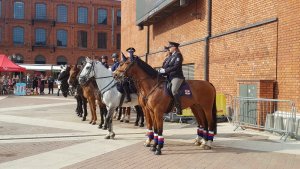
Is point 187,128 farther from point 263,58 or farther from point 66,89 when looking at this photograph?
point 66,89

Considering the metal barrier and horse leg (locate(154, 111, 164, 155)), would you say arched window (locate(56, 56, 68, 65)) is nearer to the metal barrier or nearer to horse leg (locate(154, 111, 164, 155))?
the metal barrier

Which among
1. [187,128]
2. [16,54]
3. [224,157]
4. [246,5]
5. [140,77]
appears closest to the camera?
[224,157]

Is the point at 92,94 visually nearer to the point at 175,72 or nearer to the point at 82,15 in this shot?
the point at 175,72

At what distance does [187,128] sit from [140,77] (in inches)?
167

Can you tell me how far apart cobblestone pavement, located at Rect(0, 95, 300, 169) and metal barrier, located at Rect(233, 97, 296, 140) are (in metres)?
0.30

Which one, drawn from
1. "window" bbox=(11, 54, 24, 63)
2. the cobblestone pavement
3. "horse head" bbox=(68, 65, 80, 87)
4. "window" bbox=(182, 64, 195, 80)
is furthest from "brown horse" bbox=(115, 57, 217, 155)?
"window" bbox=(11, 54, 24, 63)

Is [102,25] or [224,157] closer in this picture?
Result: [224,157]

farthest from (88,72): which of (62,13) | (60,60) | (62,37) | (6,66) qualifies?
(62,13)

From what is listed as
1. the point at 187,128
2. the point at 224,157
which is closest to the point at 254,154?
the point at 224,157

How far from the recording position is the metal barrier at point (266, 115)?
10.7 metres

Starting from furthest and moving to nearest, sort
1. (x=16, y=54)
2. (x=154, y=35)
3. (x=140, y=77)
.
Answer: (x=16, y=54) → (x=154, y=35) → (x=140, y=77)

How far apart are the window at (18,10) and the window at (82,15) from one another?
9206mm

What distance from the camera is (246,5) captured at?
13.8 meters

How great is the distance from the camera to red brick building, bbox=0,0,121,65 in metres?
60.0
